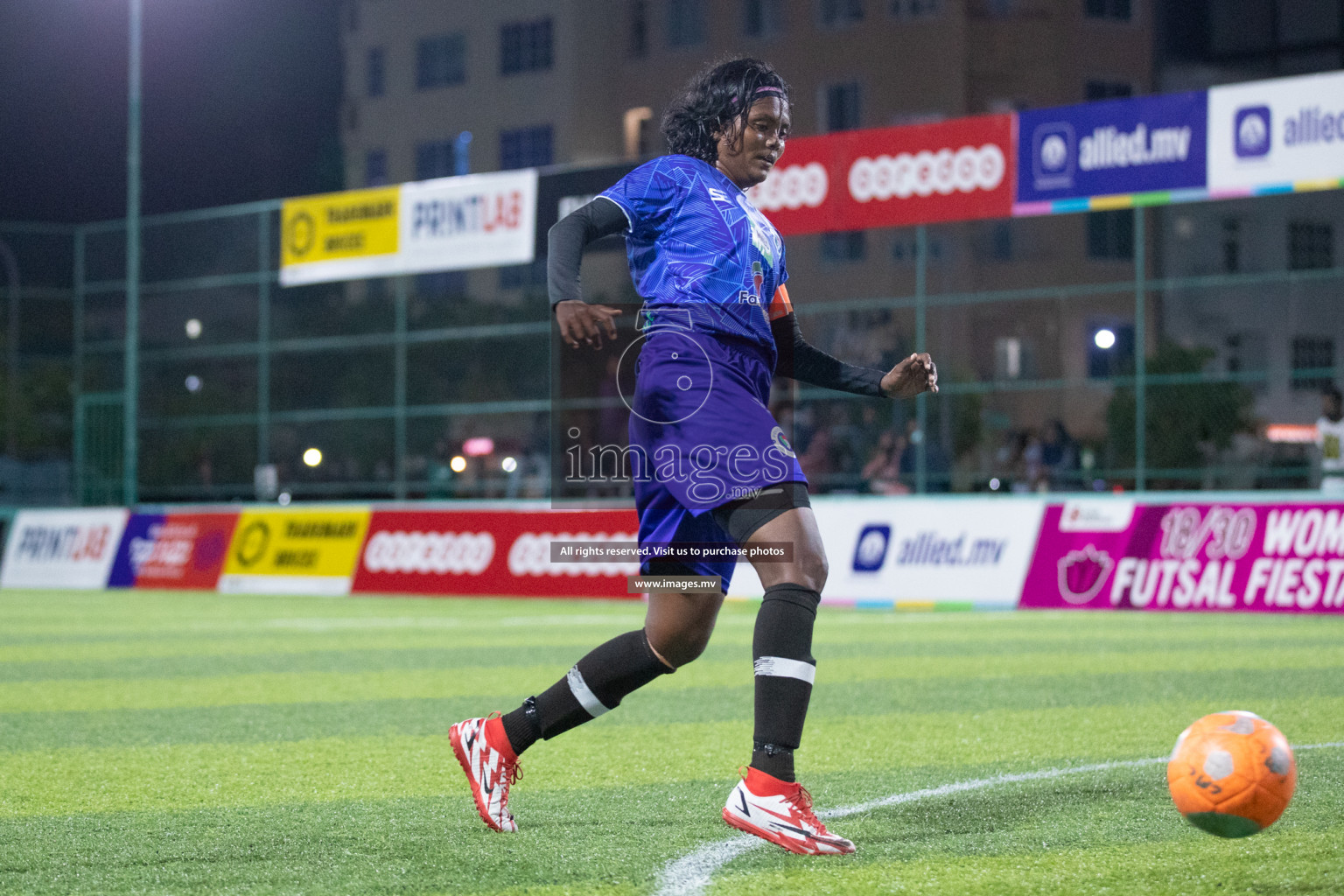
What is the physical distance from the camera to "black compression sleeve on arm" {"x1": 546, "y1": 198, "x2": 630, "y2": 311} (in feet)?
14.2

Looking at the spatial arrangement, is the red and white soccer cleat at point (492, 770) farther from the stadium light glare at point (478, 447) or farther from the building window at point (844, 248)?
the building window at point (844, 248)

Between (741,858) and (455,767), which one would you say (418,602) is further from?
(741,858)

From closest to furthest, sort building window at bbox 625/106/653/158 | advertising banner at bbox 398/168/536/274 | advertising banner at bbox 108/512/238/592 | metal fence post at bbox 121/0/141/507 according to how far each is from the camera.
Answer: advertising banner at bbox 398/168/536/274 < advertising banner at bbox 108/512/238/592 < metal fence post at bbox 121/0/141/507 < building window at bbox 625/106/653/158

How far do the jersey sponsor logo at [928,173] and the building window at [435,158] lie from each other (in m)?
33.3

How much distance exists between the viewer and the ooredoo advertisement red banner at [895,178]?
17.6m

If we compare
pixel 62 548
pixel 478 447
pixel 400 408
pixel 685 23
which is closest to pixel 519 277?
pixel 685 23

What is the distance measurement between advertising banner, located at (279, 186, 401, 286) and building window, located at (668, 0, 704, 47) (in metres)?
23.3

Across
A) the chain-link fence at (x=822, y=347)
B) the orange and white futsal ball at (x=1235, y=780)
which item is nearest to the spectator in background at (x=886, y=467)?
the chain-link fence at (x=822, y=347)

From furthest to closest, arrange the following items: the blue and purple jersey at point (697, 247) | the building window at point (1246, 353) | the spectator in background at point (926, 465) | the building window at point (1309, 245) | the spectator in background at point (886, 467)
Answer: the building window at point (1309, 245)
the building window at point (1246, 353)
the spectator in background at point (886, 467)
the spectator in background at point (926, 465)
the blue and purple jersey at point (697, 247)

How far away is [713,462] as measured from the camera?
441cm

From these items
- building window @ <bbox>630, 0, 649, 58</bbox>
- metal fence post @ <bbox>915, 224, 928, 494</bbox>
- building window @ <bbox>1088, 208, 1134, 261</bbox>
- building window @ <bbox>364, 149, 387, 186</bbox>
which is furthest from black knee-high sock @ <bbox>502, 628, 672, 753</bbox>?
building window @ <bbox>364, 149, 387, 186</bbox>

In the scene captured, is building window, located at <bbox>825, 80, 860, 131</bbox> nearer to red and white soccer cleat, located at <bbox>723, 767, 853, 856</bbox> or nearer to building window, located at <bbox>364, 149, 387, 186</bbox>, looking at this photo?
building window, located at <bbox>364, 149, 387, 186</bbox>

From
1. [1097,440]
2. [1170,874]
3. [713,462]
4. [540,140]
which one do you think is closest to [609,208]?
[713,462]

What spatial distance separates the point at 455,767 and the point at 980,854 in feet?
7.99
